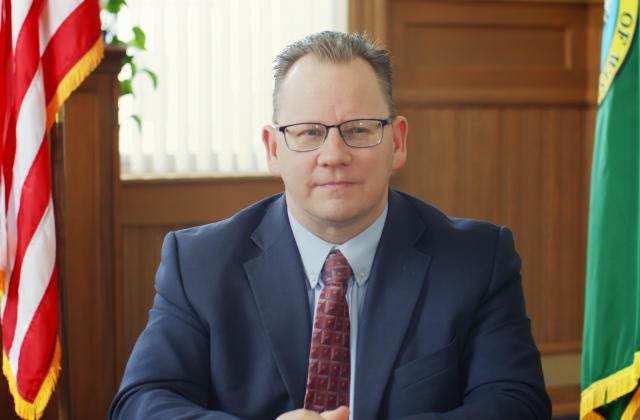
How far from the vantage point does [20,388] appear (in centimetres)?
289

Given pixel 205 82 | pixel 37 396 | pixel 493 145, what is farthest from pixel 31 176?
pixel 493 145

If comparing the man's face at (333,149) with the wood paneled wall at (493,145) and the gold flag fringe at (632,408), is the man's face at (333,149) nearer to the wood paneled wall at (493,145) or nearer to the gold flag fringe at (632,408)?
the gold flag fringe at (632,408)

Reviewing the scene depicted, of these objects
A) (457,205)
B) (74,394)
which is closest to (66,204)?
(74,394)

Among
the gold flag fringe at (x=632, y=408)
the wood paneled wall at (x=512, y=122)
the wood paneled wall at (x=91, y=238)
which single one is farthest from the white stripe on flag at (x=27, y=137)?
the gold flag fringe at (x=632, y=408)

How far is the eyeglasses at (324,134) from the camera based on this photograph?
6.34ft

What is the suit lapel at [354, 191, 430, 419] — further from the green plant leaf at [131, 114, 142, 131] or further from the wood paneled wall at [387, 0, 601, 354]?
the wood paneled wall at [387, 0, 601, 354]

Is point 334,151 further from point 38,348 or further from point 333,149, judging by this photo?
point 38,348

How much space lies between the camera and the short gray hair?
198 cm

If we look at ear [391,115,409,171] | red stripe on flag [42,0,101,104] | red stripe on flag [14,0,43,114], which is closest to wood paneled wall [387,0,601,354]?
red stripe on flag [42,0,101,104]

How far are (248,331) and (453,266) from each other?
49 cm

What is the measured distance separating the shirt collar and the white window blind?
7.11ft

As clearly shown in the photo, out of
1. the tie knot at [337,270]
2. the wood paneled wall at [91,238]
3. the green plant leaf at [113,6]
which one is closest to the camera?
the tie knot at [337,270]

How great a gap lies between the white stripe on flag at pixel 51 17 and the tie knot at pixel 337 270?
1418mm

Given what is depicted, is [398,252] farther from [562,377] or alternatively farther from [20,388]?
[562,377]
